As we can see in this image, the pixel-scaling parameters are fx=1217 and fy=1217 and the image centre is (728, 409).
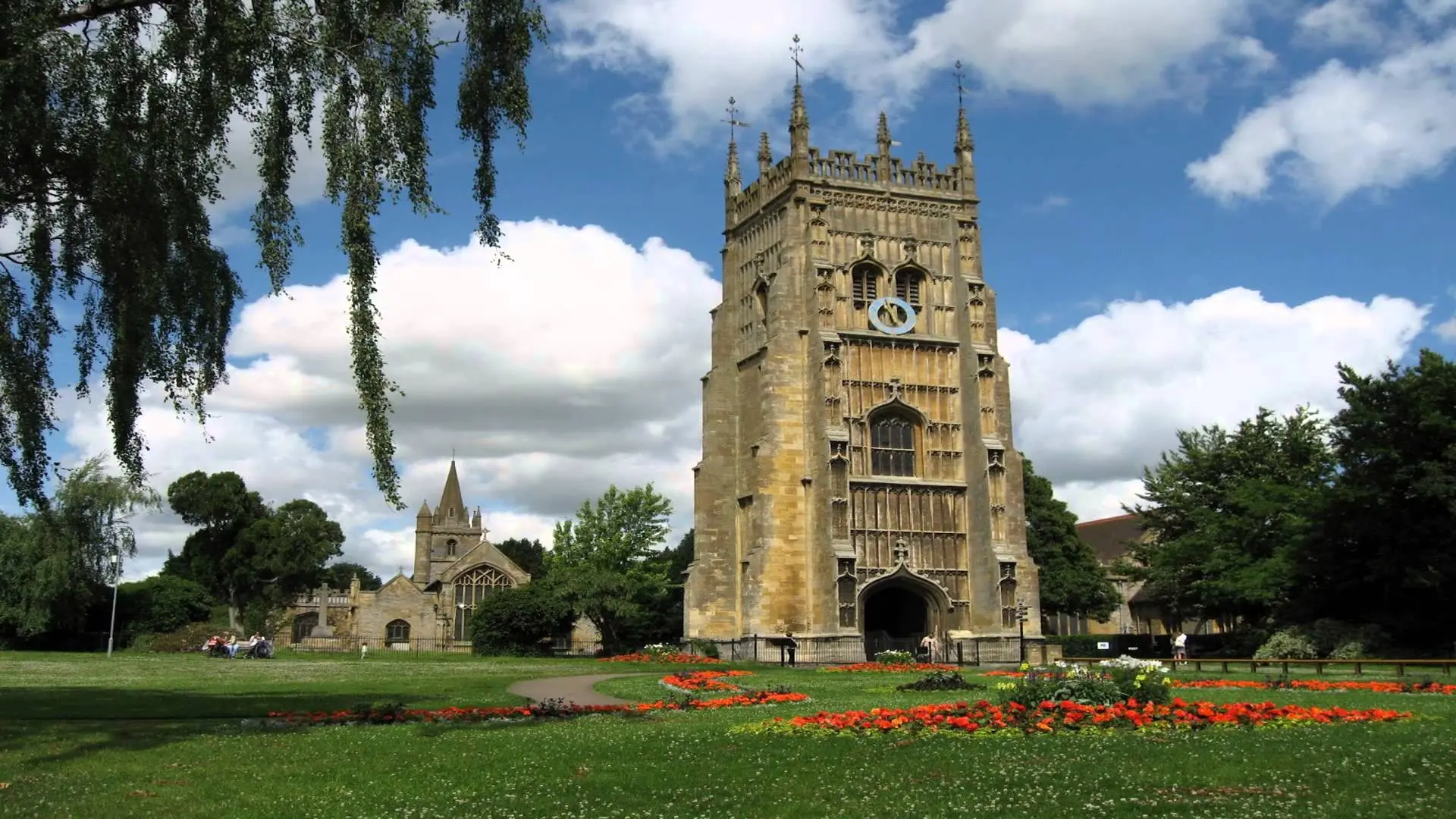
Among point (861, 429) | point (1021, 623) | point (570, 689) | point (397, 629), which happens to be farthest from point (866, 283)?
point (397, 629)

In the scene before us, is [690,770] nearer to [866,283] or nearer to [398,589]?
[866,283]

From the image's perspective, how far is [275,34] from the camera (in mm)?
14680

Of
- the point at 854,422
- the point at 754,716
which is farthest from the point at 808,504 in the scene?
the point at 754,716

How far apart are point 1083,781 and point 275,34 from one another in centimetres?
1227

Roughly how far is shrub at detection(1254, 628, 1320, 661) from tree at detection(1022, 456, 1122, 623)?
66.5ft

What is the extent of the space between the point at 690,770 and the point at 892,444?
36907 mm

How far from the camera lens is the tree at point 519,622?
52.2 m

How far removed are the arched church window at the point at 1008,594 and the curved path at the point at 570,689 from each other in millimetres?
18096

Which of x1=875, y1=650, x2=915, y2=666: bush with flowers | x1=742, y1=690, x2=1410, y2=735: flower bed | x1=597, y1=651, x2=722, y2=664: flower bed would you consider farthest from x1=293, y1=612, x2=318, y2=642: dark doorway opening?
x1=742, y1=690, x2=1410, y2=735: flower bed

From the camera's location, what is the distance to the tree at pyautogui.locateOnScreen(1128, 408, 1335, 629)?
1779 inches

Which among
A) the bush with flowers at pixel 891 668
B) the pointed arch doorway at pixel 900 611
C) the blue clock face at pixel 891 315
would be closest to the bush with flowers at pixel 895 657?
the bush with flowers at pixel 891 668

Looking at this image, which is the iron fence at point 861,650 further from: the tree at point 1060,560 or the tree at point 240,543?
the tree at point 240,543

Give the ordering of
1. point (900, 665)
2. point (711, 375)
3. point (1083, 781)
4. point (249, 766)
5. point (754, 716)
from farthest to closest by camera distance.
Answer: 1. point (711, 375)
2. point (900, 665)
3. point (754, 716)
4. point (249, 766)
5. point (1083, 781)

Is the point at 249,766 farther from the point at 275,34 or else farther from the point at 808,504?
the point at 808,504
